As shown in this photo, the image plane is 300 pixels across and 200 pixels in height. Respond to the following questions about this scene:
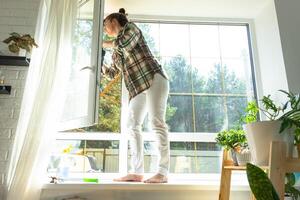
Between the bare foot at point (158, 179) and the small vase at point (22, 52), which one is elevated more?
the small vase at point (22, 52)

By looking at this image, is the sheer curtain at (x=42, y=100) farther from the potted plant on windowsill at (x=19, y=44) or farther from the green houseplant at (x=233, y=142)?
the green houseplant at (x=233, y=142)

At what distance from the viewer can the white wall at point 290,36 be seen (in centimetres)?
201

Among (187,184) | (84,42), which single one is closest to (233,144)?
(187,184)

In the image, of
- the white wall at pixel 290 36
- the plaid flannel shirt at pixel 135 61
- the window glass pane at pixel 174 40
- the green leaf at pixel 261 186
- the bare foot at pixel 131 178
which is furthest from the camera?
the window glass pane at pixel 174 40

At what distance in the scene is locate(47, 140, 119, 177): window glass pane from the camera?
201 cm

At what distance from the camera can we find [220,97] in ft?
7.53

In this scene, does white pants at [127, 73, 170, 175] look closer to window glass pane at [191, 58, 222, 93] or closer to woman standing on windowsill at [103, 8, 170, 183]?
woman standing on windowsill at [103, 8, 170, 183]

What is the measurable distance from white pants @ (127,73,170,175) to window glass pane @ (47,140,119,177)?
227mm

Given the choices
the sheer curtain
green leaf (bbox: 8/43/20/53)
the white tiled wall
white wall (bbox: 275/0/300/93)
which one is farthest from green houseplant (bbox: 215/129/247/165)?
green leaf (bbox: 8/43/20/53)

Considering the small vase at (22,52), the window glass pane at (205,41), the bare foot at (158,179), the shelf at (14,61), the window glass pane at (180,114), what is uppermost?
the window glass pane at (205,41)

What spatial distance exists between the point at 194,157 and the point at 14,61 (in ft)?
4.77

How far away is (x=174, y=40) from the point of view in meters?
2.39

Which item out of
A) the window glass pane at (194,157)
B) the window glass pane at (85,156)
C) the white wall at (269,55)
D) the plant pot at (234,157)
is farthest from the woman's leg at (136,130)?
the white wall at (269,55)

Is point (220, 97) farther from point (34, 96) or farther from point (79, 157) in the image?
point (34, 96)
